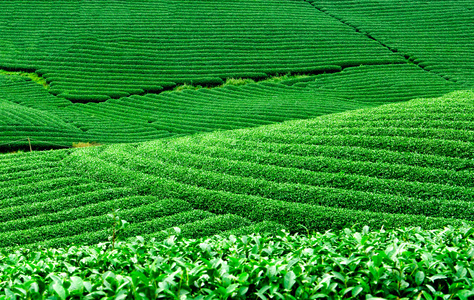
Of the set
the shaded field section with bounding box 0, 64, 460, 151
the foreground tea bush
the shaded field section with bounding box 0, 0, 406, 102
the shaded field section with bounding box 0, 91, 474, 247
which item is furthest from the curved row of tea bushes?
the foreground tea bush

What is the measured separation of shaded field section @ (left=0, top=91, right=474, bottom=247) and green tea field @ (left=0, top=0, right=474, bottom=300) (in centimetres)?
6

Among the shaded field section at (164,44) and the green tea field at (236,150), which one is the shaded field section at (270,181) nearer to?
the green tea field at (236,150)

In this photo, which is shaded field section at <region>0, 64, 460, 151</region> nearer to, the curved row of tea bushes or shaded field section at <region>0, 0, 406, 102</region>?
shaded field section at <region>0, 0, 406, 102</region>

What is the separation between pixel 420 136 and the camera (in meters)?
12.7

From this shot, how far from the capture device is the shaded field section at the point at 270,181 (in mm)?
10398

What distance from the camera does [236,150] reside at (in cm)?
1398

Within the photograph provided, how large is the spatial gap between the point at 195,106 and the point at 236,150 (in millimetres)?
12361

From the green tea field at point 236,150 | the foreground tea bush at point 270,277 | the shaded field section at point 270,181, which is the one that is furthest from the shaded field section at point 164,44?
the foreground tea bush at point 270,277

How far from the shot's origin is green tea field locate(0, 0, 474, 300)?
4.10 metres

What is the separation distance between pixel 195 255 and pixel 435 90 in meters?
26.4

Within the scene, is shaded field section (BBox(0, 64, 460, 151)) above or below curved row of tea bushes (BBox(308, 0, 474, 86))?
below

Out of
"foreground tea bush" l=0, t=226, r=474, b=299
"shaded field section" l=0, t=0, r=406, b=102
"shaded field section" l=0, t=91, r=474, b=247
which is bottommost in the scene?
"shaded field section" l=0, t=91, r=474, b=247

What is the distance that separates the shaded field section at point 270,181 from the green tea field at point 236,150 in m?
0.06

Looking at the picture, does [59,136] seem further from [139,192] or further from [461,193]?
[461,193]
